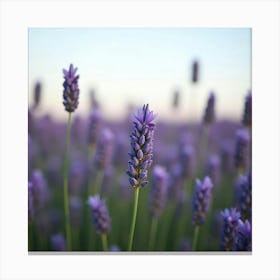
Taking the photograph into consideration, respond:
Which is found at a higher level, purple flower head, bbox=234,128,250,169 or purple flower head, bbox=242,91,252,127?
purple flower head, bbox=242,91,252,127

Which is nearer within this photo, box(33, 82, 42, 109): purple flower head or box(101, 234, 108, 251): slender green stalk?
box(101, 234, 108, 251): slender green stalk

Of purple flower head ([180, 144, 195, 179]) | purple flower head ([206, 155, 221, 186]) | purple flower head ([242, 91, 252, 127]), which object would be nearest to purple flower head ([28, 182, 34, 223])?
purple flower head ([180, 144, 195, 179])

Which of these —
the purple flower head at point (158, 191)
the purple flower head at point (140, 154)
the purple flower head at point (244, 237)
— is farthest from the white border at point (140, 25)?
the purple flower head at point (140, 154)

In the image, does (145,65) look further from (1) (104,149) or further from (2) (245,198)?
(2) (245,198)

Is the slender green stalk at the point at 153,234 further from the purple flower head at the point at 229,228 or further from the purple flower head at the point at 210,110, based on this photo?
the purple flower head at the point at 210,110

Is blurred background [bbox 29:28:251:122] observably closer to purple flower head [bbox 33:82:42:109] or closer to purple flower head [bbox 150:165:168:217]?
purple flower head [bbox 33:82:42:109]
